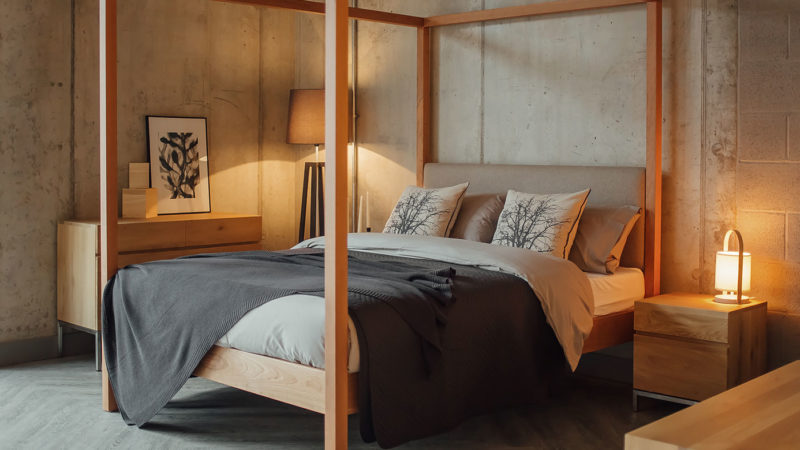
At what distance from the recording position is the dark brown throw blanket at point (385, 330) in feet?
11.8

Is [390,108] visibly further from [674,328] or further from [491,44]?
[674,328]

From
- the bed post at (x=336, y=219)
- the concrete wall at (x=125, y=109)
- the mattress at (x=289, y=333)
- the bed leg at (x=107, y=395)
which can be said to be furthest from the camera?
the concrete wall at (x=125, y=109)

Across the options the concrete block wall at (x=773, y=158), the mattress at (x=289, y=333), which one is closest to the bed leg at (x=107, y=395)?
the mattress at (x=289, y=333)

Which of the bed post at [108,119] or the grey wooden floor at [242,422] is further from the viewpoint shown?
the bed post at [108,119]

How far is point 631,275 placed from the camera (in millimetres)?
4926

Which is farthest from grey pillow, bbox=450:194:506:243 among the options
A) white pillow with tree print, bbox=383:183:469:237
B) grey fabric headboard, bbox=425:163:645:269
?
grey fabric headboard, bbox=425:163:645:269

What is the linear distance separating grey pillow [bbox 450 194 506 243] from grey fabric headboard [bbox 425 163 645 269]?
0.17 m

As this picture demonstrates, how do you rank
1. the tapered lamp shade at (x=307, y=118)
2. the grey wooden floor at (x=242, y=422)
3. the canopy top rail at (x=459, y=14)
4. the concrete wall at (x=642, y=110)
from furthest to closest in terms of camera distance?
the tapered lamp shade at (x=307, y=118), the canopy top rail at (x=459, y=14), the concrete wall at (x=642, y=110), the grey wooden floor at (x=242, y=422)

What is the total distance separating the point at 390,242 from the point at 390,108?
1858mm

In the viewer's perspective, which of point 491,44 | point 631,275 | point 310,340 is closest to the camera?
point 310,340

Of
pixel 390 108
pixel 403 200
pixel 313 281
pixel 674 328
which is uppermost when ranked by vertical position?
pixel 390 108

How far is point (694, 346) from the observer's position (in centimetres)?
442

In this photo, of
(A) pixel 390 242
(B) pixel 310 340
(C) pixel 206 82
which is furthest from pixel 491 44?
(B) pixel 310 340

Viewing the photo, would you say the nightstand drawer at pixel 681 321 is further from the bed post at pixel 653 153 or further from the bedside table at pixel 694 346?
the bed post at pixel 653 153
